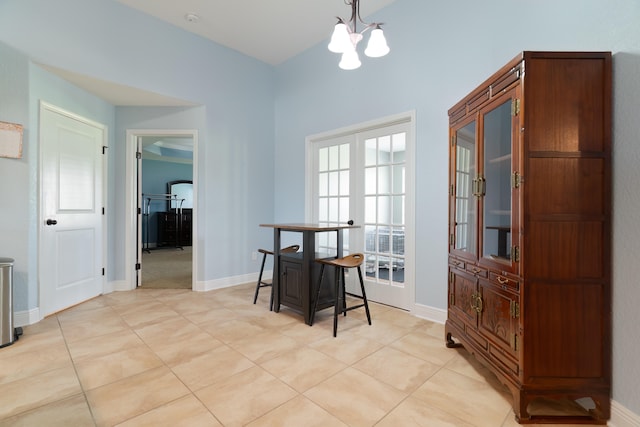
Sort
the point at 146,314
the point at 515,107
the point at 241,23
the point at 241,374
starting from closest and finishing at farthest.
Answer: the point at 515,107 < the point at 241,374 < the point at 146,314 < the point at 241,23

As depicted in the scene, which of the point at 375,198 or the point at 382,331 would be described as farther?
the point at 375,198

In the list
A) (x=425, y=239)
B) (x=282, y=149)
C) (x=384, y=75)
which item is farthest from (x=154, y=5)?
(x=425, y=239)

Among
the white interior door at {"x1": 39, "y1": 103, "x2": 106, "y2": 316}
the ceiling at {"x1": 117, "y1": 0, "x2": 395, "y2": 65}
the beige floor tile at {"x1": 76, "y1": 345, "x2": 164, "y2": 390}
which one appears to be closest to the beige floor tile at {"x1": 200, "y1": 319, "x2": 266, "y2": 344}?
the beige floor tile at {"x1": 76, "y1": 345, "x2": 164, "y2": 390}

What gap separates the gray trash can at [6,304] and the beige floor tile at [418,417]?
9.55 ft

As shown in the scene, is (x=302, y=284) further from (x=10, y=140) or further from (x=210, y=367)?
(x=10, y=140)

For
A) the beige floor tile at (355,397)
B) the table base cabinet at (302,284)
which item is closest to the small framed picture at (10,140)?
the table base cabinet at (302,284)

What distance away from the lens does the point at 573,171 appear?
1.60 m

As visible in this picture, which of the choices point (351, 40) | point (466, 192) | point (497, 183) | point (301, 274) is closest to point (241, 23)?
point (351, 40)

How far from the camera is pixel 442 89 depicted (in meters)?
2.91

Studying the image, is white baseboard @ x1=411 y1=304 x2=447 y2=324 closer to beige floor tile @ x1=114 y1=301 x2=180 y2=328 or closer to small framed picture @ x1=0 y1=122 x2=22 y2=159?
beige floor tile @ x1=114 y1=301 x2=180 y2=328

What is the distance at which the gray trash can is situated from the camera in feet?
7.93

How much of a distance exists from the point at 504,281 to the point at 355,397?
1.09 metres

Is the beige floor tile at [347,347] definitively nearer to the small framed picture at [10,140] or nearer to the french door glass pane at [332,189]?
the french door glass pane at [332,189]

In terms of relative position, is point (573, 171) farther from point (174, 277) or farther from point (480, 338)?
point (174, 277)
